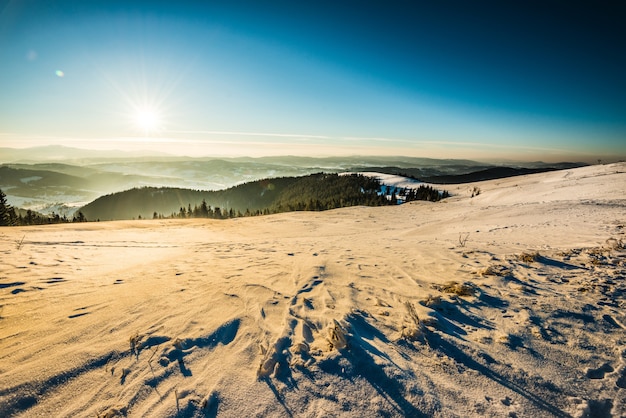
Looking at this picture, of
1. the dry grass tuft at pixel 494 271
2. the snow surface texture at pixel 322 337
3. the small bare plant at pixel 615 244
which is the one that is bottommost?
the snow surface texture at pixel 322 337

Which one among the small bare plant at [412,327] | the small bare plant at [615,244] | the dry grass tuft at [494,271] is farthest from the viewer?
the small bare plant at [615,244]

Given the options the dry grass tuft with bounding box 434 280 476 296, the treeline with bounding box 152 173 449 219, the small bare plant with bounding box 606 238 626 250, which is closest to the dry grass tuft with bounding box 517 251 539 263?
the small bare plant with bounding box 606 238 626 250

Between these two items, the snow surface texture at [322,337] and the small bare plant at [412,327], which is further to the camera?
the small bare plant at [412,327]

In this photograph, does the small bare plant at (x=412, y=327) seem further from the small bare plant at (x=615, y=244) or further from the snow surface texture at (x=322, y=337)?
the small bare plant at (x=615, y=244)

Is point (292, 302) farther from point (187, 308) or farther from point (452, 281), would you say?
point (452, 281)

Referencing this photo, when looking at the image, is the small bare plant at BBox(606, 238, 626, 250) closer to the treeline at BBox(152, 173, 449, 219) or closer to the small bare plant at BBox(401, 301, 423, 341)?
the small bare plant at BBox(401, 301, 423, 341)

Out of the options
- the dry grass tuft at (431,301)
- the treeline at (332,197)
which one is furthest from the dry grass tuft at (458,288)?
the treeline at (332,197)

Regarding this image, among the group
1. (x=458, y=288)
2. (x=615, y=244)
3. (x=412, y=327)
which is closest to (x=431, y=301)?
(x=458, y=288)

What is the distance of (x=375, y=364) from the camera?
9.89 ft

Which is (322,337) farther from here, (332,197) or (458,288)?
(332,197)

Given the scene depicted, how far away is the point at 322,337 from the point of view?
3.65 m

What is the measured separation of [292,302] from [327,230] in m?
12.5

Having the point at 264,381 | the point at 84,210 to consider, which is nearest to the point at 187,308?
the point at 264,381

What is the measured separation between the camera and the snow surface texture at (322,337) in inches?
103
